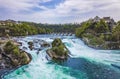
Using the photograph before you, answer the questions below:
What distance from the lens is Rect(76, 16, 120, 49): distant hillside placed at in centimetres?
6333

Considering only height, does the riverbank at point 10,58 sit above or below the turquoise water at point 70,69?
above

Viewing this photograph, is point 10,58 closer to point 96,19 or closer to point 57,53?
point 57,53

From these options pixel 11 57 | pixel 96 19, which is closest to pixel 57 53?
pixel 11 57

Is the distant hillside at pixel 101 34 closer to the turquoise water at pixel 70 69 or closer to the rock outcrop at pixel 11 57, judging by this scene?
the turquoise water at pixel 70 69

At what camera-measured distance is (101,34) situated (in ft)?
241

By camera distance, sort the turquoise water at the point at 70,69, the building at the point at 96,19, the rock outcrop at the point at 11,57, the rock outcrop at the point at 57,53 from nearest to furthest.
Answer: the turquoise water at the point at 70,69 → the rock outcrop at the point at 11,57 → the rock outcrop at the point at 57,53 → the building at the point at 96,19

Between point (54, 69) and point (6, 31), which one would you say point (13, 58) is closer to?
point (54, 69)

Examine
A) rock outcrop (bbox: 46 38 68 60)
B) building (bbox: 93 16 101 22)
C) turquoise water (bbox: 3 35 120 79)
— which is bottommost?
turquoise water (bbox: 3 35 120 79)

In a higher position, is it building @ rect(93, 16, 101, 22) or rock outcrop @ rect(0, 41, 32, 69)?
building @ rect(93, 16, 101, 22)

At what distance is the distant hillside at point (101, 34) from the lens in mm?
63334

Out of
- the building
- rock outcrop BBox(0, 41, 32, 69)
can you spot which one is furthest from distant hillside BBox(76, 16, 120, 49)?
rock outcrop BBox(0, 41, 32, 69)

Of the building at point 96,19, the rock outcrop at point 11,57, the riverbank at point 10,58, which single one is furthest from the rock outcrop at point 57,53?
the building at point 96,19

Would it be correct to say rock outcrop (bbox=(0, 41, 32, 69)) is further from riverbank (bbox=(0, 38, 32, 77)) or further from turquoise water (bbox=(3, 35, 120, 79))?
turquoise water (bbox=(3, 35, 120, 79))

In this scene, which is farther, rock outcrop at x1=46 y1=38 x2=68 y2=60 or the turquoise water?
rock outcrop at x1=46 y1=38 x2=68 y2=60
